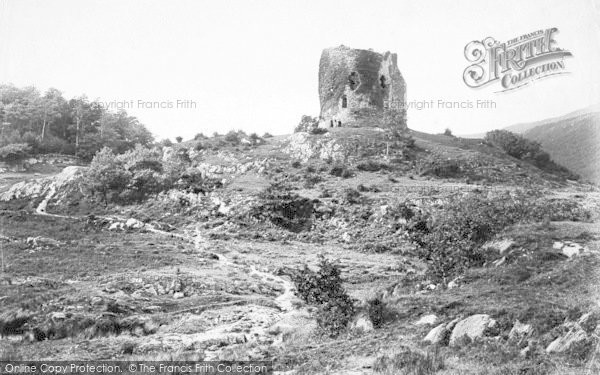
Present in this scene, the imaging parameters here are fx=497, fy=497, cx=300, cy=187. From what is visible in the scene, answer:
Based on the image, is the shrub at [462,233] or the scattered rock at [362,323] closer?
the scattered rock at [362,323]

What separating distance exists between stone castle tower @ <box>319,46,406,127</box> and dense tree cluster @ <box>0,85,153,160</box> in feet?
87.1

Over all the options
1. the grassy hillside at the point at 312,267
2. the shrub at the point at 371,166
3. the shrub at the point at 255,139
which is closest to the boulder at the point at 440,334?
the grassy hillside at the point at 312,267

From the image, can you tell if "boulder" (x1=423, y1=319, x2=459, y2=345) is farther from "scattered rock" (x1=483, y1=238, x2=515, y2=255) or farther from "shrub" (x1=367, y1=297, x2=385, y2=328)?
"scattered rock" (x1=483, y1=238, x2=515, y2=255)

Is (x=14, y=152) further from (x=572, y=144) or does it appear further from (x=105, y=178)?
(x=572, y=144)

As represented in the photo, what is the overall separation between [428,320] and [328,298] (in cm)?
356

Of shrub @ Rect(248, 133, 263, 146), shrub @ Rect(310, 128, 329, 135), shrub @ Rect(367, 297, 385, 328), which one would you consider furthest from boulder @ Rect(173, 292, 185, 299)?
shrub @ Rect(248, 133, 263, 146)

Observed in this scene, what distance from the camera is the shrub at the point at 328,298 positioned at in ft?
47.6

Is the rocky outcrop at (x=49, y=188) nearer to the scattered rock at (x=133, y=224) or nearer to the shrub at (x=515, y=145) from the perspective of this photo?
the scattered rock at (x=133, y=224)

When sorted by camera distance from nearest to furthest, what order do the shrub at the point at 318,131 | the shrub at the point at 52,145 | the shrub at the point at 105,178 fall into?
the shrub at the point at 105,178 < the shrub at the point at 318,131 < the shrub at the point at 52,145

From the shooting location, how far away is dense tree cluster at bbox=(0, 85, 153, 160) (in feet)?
197

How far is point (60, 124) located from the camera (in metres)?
64.7

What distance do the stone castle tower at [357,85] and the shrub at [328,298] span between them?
1548 inches

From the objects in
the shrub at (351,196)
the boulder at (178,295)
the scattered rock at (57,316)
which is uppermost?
the shrub at (351,196)

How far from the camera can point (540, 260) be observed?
15.5 metres
